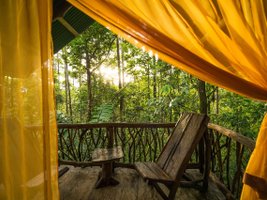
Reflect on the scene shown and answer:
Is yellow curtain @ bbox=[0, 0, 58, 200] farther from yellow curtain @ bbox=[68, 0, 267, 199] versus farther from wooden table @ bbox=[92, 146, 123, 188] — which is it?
wooden table @ bbox=[92, 146, 123, 188]

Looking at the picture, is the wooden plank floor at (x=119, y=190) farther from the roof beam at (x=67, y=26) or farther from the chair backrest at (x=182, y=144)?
the roof beam at (x=67, y=26)

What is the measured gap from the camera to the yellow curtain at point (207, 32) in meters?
1.71

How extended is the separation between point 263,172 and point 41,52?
165 cm

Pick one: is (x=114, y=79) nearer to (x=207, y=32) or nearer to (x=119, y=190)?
(x=119, y=190)

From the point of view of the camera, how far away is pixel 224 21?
1755mm

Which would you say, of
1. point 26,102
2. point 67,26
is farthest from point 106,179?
point 26,102

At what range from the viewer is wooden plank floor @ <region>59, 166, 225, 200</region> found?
3154 millimetres

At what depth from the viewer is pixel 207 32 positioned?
1.76m

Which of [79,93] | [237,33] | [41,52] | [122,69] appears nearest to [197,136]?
[237,33]

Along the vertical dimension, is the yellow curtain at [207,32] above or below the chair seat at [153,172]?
above

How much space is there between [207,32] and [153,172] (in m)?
1.79

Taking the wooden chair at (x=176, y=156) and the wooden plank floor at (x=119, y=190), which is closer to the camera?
the wooden chair at (x=176, y=156)

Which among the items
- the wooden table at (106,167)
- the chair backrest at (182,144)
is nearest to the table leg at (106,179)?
the wooden table at (106,167)

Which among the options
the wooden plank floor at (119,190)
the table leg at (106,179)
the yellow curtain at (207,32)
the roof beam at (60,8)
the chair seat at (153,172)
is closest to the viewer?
the yellow curtain at (207,32)
